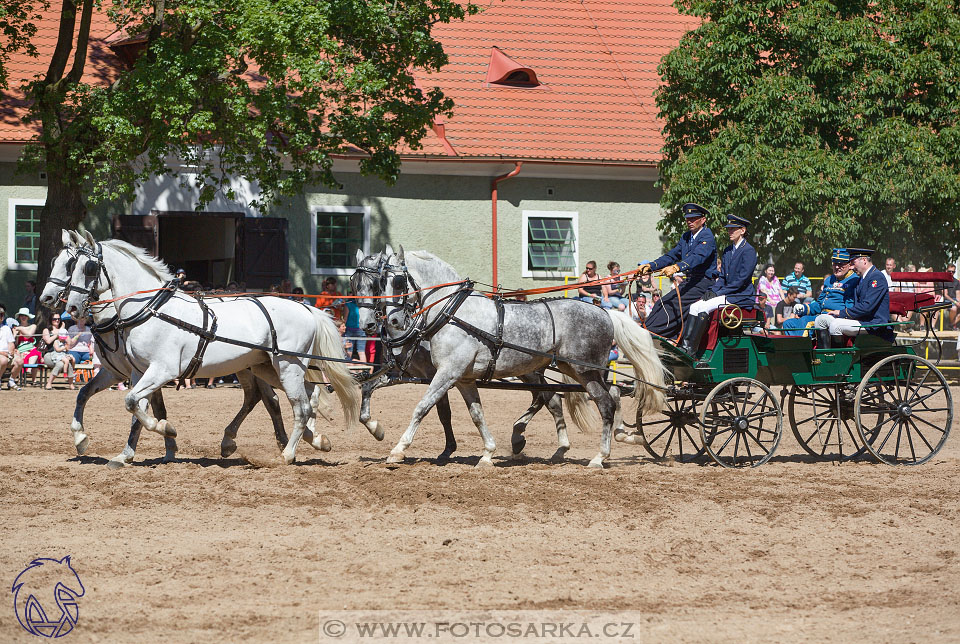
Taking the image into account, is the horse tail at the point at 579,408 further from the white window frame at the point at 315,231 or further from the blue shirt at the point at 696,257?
the white window frame at the point at 315,231

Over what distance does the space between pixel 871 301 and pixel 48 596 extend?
7439 millimetres

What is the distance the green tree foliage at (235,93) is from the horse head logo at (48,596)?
11.9 metres

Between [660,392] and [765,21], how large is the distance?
1268cm

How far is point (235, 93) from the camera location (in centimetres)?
1792

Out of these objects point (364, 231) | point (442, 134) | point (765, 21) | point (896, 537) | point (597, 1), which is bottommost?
point (896, 537)

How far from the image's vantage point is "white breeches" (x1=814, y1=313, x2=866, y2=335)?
10.4m

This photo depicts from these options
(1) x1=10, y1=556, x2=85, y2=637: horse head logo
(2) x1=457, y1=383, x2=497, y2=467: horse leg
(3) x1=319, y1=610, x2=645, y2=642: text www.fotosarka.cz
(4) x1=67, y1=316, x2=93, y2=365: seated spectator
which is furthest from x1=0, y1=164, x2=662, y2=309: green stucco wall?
(3) x1=319, y1=610, x2=645, y2=642: text www.fotosarka.cz

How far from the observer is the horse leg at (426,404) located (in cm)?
973

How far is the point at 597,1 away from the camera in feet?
93.2

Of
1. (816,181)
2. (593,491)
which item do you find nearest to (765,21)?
(816,181)

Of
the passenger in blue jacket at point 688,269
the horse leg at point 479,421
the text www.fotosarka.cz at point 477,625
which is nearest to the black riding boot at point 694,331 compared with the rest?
the passenger in blue jacket at point 688,269

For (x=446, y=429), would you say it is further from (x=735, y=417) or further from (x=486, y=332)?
(x=735, y=417)

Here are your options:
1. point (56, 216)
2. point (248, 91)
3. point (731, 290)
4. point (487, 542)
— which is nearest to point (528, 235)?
point (248, 91)

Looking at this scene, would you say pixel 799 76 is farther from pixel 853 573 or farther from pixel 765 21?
pixel 853 573
